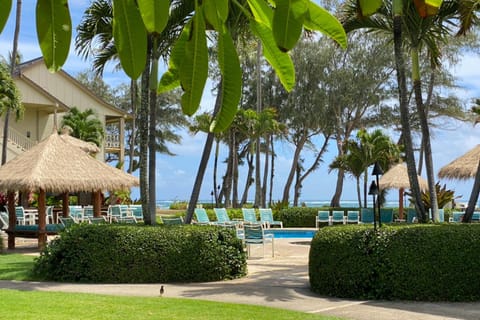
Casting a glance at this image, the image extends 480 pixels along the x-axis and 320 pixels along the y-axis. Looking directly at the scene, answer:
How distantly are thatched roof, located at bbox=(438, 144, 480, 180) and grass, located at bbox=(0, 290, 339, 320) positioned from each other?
1828 cm

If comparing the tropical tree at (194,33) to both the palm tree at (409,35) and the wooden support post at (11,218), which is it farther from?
the wooden support post at (11,218)

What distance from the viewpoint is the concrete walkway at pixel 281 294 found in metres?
8.01

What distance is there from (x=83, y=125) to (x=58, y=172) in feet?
44.1

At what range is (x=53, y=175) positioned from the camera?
17172 mm

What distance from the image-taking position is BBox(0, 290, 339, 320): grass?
300 inches

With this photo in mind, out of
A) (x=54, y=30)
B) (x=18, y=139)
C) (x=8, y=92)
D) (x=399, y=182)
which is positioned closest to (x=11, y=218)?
(x=8, y=92)

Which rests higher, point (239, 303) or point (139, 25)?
point (139, 25)

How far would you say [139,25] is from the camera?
112 cm

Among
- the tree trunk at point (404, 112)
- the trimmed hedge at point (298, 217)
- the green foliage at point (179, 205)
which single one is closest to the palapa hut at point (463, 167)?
the trimmed hedge at point (298, 217)

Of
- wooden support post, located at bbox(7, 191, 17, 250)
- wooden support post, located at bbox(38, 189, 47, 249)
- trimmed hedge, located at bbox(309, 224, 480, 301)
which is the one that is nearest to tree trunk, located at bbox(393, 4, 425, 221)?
trimmed hedge, located at bbox(309, 224, 480, 301)

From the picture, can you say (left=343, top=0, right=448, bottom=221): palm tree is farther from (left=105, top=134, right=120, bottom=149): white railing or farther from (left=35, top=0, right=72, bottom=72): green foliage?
(left=105, top=134, right=120, bottom=149): white railing

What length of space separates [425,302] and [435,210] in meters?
3.31

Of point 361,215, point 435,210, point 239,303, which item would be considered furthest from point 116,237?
point 361,215

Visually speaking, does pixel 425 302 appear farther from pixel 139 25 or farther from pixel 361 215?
pixel 361 215
